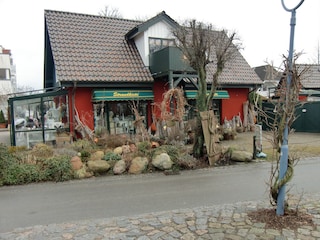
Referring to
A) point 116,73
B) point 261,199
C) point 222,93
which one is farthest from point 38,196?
point 222,93

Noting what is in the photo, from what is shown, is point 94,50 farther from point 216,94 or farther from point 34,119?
point 216,94

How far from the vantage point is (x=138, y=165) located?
8.55m

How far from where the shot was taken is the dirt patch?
427 cm

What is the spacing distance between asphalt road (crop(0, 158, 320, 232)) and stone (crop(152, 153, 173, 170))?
35 centimetres

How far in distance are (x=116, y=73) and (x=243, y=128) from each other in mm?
9041

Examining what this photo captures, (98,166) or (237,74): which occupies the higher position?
(237,74)

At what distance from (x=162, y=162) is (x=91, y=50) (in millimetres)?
9529

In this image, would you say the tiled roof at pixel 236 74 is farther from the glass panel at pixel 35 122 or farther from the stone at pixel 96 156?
the stone at pixel 96 156

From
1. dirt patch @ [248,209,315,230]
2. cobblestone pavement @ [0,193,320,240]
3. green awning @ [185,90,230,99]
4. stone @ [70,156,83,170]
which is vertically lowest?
cobblestone pavement @ [0,193,320,240]

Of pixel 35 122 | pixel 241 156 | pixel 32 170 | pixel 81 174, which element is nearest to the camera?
pixel 32 170

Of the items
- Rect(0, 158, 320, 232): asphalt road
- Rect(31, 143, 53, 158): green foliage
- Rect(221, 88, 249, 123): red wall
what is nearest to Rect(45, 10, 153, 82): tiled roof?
Rect(31, 143, 53, 158): green foliage

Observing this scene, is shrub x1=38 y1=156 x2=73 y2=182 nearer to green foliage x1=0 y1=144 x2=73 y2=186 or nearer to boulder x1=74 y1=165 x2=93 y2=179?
green foliage x1=0 y1=144 x2=73 y2=186

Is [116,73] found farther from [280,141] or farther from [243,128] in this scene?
[280,141]

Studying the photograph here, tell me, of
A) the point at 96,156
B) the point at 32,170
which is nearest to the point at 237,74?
the point at 96,156
